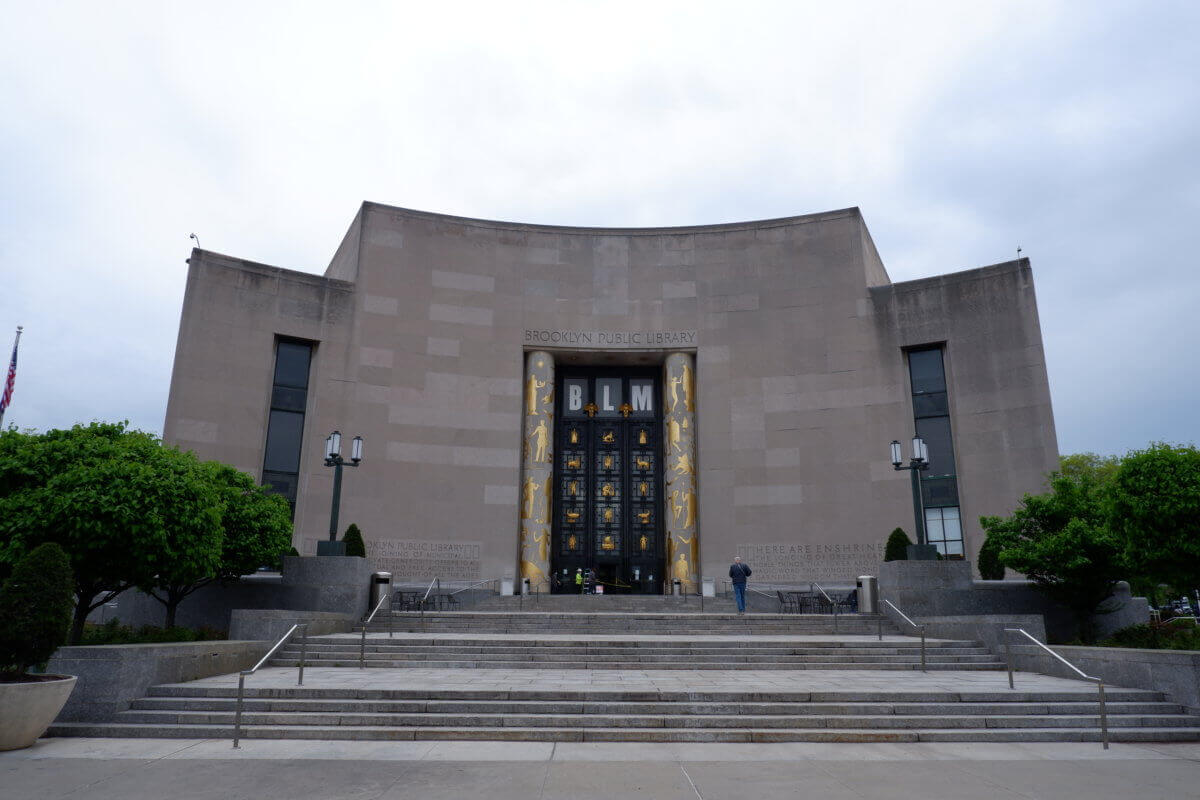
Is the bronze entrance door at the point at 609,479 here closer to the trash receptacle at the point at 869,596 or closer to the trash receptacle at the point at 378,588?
the trash receptacle at the point at 869,596

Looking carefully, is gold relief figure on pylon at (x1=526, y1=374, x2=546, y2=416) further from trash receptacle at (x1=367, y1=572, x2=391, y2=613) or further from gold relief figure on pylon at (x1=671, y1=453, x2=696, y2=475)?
trash receptacle at (x1=367, y1=572, x2=391, y2=613)

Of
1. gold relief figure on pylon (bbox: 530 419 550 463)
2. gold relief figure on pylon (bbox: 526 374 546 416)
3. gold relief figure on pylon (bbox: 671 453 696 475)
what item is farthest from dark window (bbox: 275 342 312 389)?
gold relief figure on pylon (bbox: 671 453 696 475)

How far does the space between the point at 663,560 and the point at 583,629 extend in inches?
480

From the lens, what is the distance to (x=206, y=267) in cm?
2755

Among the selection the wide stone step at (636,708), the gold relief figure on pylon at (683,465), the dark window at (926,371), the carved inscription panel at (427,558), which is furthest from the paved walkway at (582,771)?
the dark window at (926,371)

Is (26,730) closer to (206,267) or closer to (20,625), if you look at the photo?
(20,625)

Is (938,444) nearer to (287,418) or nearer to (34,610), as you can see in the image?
(287,418)

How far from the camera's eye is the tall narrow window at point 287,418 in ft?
92.0

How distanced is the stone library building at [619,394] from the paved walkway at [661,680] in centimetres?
1441

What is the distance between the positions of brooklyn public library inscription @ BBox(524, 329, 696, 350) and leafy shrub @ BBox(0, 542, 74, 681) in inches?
876

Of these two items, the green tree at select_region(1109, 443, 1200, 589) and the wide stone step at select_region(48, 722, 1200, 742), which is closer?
the wide stone step at select_region(48, 722, 1200, 742)

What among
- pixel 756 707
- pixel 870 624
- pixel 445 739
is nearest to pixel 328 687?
pixel 445 739

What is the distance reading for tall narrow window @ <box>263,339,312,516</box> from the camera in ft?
92.0

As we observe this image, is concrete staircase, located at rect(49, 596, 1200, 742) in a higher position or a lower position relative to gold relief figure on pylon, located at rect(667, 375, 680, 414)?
lower
